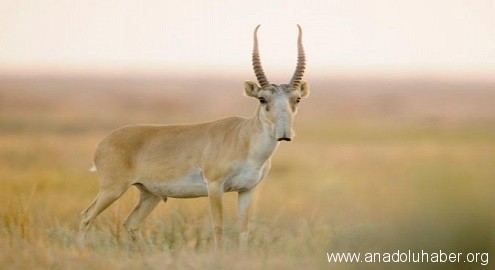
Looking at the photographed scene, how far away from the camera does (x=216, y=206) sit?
15688mm

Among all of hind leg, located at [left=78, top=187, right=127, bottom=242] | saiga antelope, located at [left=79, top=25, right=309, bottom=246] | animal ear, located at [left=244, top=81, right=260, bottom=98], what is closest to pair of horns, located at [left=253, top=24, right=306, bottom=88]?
saiga antelope, located at [left=79, top=25, right=309, bottom=246]

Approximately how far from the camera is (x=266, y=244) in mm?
Answer: 15945

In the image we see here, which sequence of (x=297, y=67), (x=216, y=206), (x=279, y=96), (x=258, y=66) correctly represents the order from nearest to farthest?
1. (x=279, y=96)
2. (x=216, y=206)
3. (x=258, y=66)
4. (x=297, y=67)

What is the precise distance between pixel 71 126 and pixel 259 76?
45.9 meters

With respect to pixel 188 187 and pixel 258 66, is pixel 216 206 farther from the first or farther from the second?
pixel 258 66

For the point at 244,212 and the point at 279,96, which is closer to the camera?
the point at 279,96

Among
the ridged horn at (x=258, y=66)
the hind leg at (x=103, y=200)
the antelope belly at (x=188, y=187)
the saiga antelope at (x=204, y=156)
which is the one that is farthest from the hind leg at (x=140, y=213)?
the ridged horn at (x=258, y=66)

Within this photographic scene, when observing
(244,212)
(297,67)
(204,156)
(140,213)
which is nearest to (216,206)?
(244,212)

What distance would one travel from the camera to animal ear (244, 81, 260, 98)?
15.9 m

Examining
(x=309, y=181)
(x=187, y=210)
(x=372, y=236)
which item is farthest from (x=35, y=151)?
(x=372, y=236)

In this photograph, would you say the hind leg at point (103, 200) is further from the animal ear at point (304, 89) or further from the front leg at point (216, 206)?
the animal ear at point (304, 89)

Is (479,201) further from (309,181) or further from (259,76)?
(309,181)

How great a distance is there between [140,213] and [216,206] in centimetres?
190

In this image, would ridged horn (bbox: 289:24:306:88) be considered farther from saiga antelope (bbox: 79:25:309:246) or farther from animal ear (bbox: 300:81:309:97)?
animal ear (bbox: 300:81:309:97)
